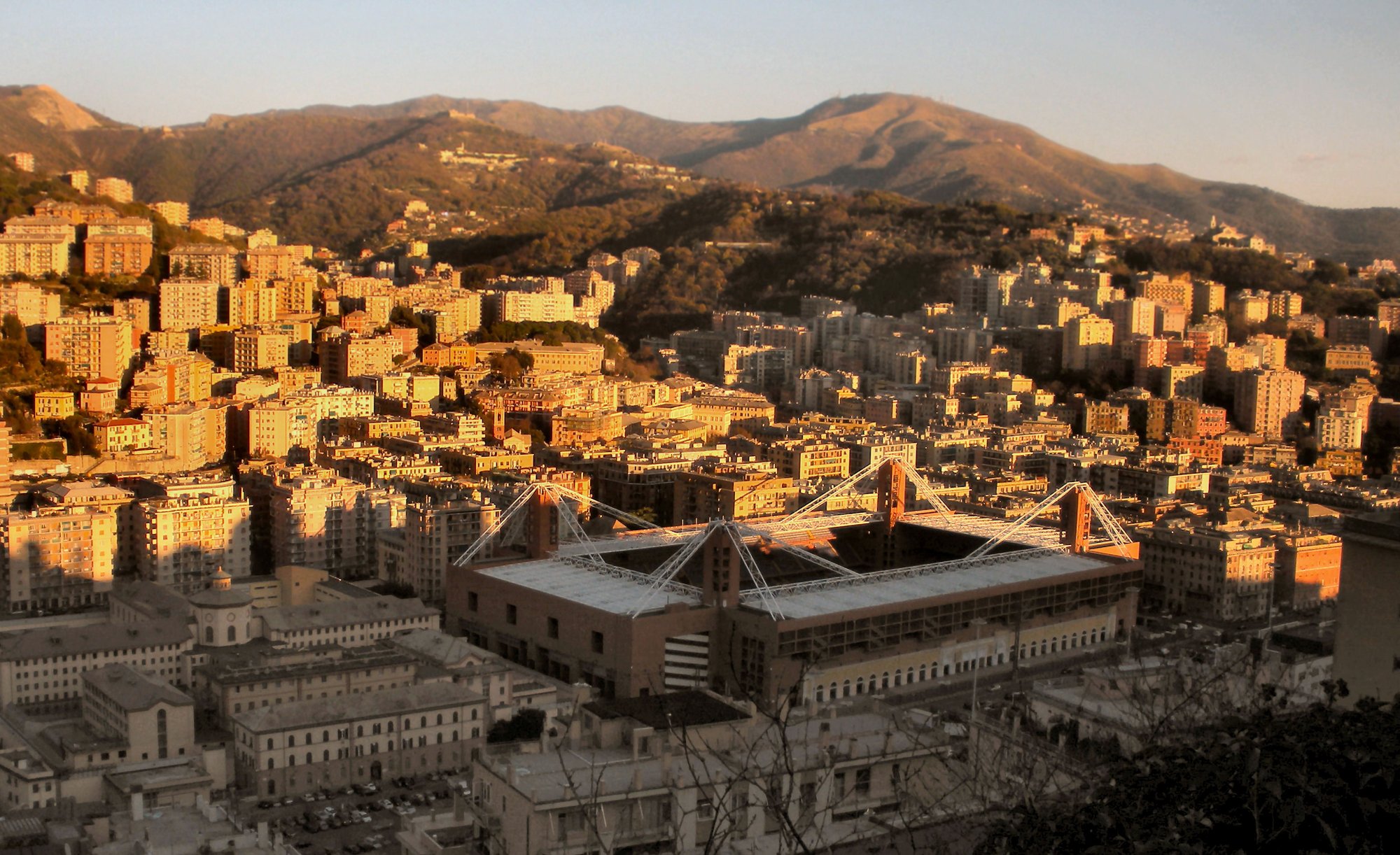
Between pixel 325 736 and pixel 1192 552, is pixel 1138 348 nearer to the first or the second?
pixel 1192 552

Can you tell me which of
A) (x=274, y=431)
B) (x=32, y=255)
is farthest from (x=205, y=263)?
(x=274, y=431)

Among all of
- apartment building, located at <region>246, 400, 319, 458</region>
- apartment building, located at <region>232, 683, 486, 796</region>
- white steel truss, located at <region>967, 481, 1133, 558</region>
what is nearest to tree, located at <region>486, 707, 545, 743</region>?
apartment building, located at <region>232, 683, 486, 796</region>

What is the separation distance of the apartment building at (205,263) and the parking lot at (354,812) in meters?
20.3

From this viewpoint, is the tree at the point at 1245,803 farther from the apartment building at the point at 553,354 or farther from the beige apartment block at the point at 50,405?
the apartment building at the point at 553,354

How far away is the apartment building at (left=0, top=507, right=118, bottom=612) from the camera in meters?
17.0

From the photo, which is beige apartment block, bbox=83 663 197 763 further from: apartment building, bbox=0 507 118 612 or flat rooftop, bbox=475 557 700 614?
apartment building, bbox=0 507 118 612

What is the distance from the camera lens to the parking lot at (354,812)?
10664 millimetres

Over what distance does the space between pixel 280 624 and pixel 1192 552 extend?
10.1 meters

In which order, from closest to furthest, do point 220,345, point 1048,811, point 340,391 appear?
point 1048,811 < point 340,391 < point 220,345

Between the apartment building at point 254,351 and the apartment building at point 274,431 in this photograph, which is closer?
the apartment building at point 274,431

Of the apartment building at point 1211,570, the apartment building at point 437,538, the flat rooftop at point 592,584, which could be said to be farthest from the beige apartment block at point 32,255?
the apartment building at point 1211,570

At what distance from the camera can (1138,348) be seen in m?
31.7

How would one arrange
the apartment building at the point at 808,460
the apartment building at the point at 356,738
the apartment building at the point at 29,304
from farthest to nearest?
the apartment building at the point at 29,304
the apartment building at the point at 808,460
the apartment building at the point at 356,738

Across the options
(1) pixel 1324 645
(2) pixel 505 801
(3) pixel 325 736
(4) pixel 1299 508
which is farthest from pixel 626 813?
(4) pixel 1299 508
